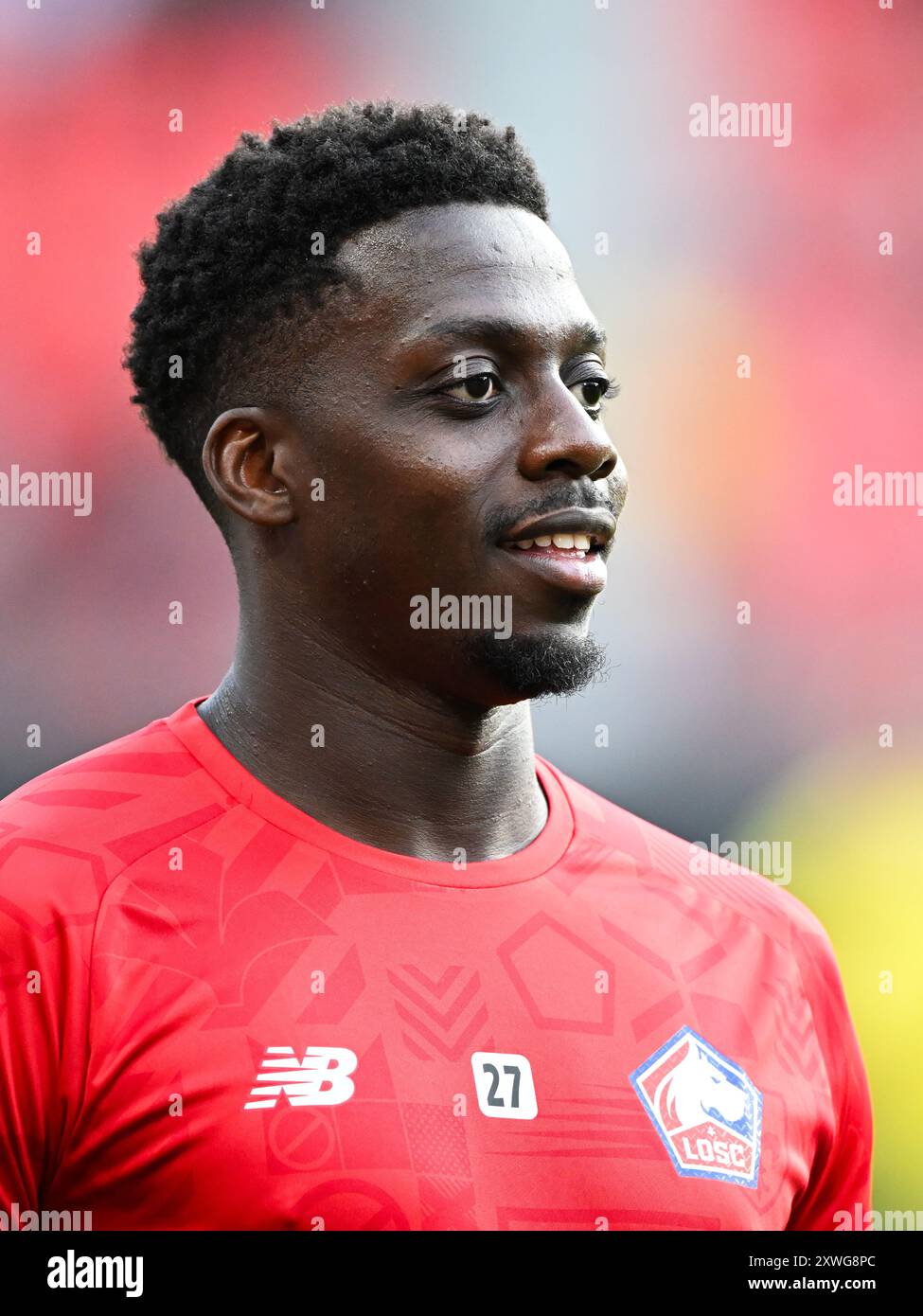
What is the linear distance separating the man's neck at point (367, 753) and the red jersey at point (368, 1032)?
0.16ft

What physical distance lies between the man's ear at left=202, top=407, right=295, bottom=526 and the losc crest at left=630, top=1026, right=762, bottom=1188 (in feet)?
3.63

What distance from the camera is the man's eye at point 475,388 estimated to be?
246 centimetres

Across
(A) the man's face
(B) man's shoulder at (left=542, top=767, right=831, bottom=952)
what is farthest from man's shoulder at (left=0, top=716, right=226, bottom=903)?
(B) man's shoulder at (left=542, top=767, right=831, bottom=952)

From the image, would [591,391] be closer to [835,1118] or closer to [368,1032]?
[368,1032]

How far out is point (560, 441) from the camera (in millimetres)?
2434

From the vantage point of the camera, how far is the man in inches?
86.7

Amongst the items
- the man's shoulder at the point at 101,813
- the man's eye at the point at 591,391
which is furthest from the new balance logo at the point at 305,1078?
the man's eye at the point at 591,391

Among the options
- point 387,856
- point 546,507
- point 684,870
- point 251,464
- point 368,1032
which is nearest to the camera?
point 368,1032

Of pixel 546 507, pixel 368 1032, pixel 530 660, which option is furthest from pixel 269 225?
pixel 368 1032

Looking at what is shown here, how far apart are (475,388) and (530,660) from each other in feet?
1.47

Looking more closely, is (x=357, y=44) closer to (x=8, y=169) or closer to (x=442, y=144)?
(x=8, y=169)

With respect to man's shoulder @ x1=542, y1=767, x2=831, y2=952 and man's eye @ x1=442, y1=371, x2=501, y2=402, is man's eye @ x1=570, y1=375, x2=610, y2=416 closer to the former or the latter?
man's eye @ x1=442, y1=371, x2=501, y2=402

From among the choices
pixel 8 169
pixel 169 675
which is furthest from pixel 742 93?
pixel 169 675

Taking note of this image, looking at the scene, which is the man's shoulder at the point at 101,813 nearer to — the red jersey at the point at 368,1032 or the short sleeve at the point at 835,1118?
the red jersey at the point at 368,1032
